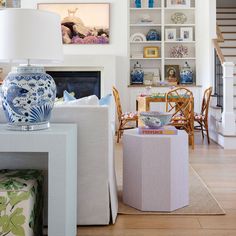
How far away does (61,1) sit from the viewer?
25.8 ft

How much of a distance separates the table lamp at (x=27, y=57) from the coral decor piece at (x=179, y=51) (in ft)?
19.8

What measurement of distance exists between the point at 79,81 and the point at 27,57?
5.65 metres

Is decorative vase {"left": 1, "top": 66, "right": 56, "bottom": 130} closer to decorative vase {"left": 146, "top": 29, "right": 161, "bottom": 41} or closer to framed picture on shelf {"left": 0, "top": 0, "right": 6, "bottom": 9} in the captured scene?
decorative vase {"left": 146, "top": 29, "right": 161, "bottom": 41}

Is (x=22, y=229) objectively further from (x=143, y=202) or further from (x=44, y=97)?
(x=143, y=202)

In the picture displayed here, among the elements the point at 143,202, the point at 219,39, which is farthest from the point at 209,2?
the point at 143,202

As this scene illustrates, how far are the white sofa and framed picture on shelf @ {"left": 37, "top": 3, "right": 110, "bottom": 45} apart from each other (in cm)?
541

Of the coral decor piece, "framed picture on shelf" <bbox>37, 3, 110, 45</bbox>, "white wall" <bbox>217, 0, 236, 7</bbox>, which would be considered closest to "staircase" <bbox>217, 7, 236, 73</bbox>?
"white wall" <bbox>217, 0, 236, 7</bbox>

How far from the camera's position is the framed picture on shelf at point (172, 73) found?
8.17 meters

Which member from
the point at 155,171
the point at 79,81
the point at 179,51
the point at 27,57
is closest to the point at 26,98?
the point at 27,57

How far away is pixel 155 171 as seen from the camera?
2906mm

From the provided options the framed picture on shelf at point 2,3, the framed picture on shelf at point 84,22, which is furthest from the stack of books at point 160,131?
the framed picture on shelf at point 2,3

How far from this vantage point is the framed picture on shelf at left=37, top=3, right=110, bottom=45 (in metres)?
7.83

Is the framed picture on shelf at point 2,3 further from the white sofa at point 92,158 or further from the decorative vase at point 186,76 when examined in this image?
the white sofa at point 92,158

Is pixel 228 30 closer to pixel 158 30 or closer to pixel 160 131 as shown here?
pixel 158 30
